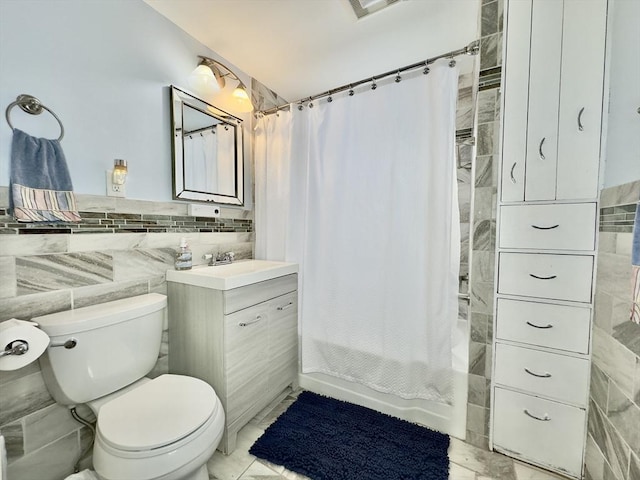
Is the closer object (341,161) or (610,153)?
(610,153)

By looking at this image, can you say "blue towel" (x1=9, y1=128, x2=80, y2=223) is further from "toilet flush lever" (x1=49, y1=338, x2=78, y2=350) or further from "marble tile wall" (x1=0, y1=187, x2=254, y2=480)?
"toilet flush lever" (x1=49, y1=338, x2=78, y2=350)

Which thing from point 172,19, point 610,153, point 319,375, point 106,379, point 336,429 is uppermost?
point 172,19

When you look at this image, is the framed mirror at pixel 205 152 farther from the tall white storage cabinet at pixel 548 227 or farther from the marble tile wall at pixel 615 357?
the marble tile wall at pixel 615 357

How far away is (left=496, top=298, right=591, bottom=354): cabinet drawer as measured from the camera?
1150 mm

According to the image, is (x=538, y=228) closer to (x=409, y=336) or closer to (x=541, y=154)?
(x=541, y=154)

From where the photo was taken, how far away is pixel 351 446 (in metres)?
1.38

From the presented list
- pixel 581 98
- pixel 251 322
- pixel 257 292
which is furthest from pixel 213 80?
pixel 581 98

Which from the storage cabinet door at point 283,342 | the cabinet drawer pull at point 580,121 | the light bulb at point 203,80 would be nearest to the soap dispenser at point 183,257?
the storage cabinet door at point 283,342

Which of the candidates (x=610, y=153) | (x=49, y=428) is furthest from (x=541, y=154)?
(x=49, y=428)

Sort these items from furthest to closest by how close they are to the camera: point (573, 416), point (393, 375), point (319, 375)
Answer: point (319, 375) < point (393, 375) < point (573, 416)

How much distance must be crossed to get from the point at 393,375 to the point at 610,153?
4.81 ft

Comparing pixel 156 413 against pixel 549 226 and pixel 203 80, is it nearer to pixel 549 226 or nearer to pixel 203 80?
pixel 203 80

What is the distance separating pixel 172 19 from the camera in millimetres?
1480

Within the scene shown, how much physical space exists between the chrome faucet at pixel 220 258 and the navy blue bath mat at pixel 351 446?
1022 millimetres
